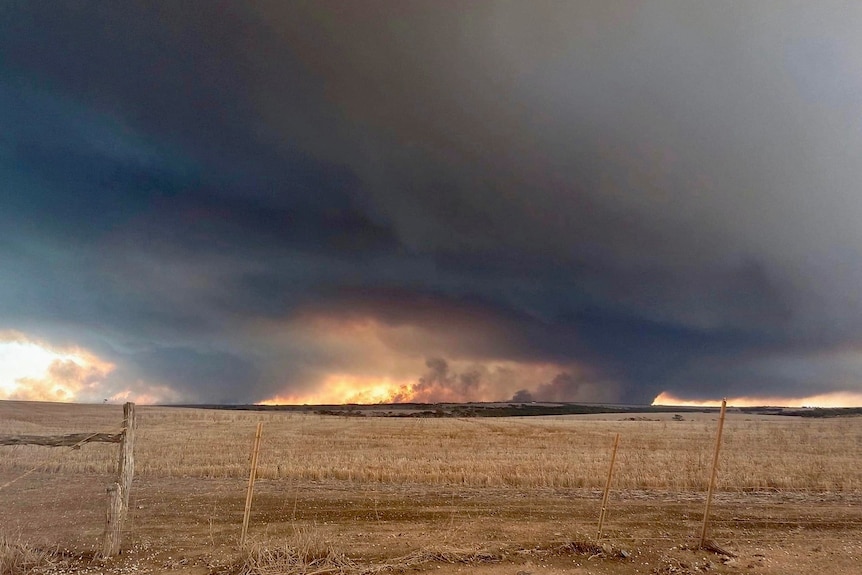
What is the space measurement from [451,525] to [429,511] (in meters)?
2.08

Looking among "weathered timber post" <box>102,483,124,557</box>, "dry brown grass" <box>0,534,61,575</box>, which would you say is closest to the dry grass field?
"dry brown grass" <box>0,534,61,575</box>

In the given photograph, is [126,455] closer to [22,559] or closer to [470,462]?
[22,559]

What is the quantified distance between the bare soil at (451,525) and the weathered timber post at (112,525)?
0.87 feet

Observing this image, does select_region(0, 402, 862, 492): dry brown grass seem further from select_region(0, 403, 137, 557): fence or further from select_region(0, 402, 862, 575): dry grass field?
select_region(0, 403, 137, 557): fence

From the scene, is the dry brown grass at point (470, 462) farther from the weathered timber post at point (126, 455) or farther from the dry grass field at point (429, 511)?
the weathered timber post at point (126, 455)

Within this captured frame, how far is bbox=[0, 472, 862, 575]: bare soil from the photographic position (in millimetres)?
12055

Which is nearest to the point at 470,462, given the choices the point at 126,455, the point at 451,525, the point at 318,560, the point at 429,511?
the point at 429,511

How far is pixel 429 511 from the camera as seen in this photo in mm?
16938

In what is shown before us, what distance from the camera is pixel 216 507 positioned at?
17.2 meters

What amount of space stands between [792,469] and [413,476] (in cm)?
1794

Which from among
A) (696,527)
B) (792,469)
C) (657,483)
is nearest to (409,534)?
(696,527)

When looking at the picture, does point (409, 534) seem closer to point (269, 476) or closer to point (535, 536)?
point (535, 536)

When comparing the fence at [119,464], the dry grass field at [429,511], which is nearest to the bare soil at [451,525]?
the dry grass field at [429,511]

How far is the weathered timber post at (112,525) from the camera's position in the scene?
12.0 m
